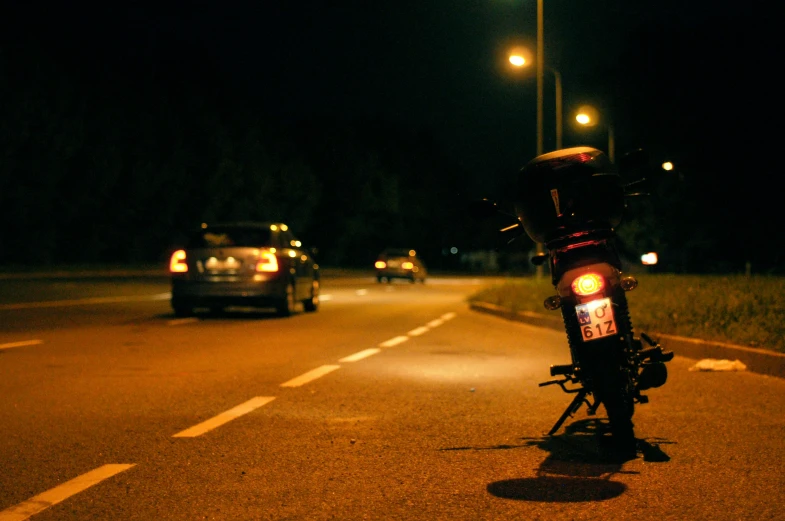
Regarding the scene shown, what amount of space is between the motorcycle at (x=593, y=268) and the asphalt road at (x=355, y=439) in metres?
0.42

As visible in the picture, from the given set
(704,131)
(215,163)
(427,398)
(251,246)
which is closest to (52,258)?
(215,163)

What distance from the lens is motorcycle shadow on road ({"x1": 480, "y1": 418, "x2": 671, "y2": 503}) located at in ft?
17.6

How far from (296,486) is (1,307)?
62.1 feet

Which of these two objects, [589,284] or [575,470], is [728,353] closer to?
[589,284]

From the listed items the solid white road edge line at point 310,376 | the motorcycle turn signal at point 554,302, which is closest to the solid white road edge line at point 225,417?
the solid white road edge line at point 310,376

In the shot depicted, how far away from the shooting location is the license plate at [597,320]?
621 cm

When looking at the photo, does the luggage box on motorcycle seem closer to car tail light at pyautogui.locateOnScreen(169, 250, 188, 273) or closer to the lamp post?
car tail light at pyautogui.locateOnScreen(169, 250, 188, 273)

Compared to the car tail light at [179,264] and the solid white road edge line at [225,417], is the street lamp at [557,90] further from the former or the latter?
the solid white road edge line at [225,417]

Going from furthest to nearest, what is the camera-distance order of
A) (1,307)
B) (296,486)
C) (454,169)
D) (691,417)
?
1. (454,169)
2. (1,307)
3. (691,417)
4. (296,486)

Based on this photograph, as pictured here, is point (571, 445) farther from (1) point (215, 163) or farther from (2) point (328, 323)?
(1) point (215, 163)

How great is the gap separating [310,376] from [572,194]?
4795 mm

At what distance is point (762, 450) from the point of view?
6586 millimetres

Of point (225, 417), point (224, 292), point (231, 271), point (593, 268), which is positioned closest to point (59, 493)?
point (225, 417)

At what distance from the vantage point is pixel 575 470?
5.98 m
